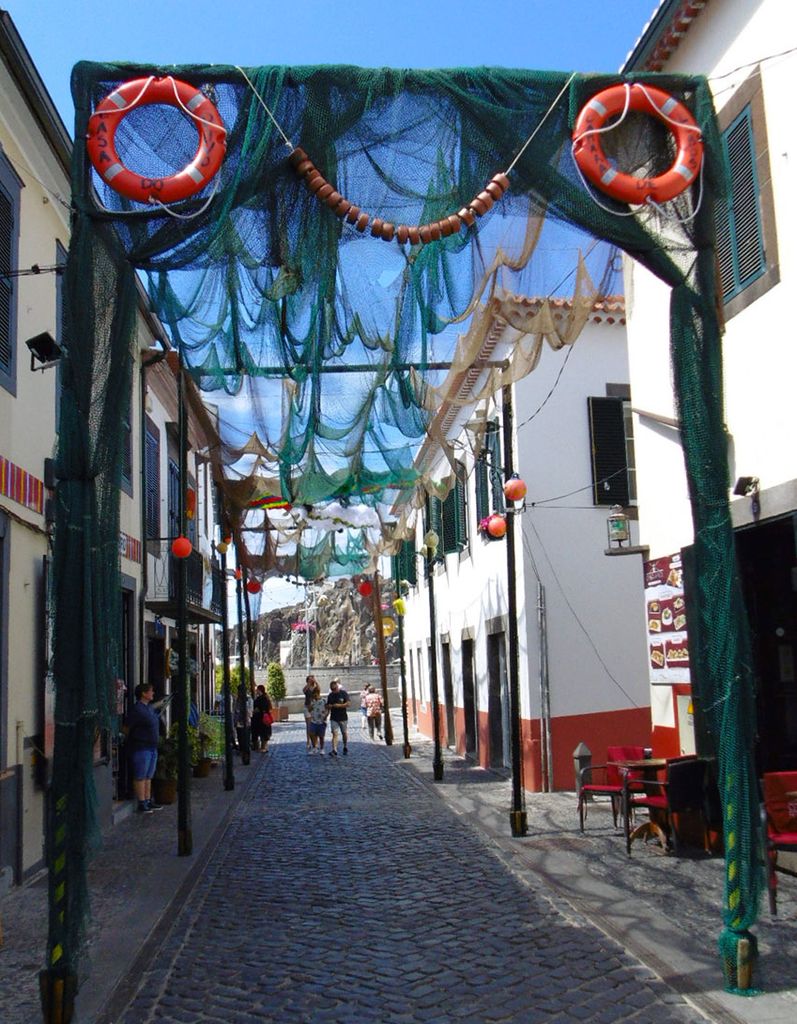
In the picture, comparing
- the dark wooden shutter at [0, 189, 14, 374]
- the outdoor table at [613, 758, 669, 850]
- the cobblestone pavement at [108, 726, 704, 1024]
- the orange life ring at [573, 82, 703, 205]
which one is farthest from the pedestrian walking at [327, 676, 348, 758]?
the orange life ring at [573, 82, 703, 205]

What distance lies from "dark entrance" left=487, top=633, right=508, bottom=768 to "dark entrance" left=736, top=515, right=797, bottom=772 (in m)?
7.85

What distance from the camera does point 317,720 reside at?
2338 centimetres

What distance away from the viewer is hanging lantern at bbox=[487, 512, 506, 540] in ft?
41.2

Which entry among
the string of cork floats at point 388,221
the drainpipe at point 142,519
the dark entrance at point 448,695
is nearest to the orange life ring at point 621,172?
the string of cork floats at point 388,221

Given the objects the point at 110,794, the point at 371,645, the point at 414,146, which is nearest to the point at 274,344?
the point at 414,146

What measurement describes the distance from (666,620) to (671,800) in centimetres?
236

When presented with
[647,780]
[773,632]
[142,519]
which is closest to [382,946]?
[647,780]

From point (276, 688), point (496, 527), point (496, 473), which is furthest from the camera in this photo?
point (276, 688)

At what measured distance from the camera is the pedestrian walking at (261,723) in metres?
24.7

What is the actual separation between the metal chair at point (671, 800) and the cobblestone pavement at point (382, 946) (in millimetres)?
1356

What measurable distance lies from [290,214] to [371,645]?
66.5 metres

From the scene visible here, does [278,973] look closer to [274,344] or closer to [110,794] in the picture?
[274,344]

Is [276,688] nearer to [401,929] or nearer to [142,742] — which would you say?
[142,742]

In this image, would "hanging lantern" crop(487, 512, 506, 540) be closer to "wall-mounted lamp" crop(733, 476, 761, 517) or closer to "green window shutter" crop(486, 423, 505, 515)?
"green window shutter" crop(486, 423, 505, 515)
